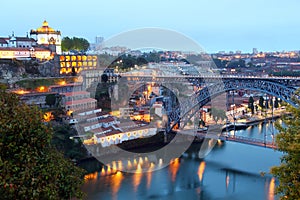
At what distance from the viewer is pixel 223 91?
27.2 ft

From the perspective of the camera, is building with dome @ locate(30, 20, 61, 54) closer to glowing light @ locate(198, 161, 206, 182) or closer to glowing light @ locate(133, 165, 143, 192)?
glowing light @ locate(133, 165, 143, 192)

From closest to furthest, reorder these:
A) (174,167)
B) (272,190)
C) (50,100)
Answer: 1. (272,190)
2. (174,167)
3. (50,100)

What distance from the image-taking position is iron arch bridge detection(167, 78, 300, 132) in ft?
23.6

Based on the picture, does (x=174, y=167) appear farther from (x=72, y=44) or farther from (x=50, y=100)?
(x=72, y=44)

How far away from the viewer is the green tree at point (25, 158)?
2211 millimetres

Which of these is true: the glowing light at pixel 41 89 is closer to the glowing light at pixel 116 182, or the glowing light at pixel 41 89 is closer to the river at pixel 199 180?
the river at pixel 199 180

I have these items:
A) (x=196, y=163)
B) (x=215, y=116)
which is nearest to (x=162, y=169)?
Result: (x=196, y=163)

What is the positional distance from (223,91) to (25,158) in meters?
6.52

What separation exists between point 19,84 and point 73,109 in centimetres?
196

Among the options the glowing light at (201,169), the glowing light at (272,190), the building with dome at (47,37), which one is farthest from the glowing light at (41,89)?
the glowing light at (272,190)

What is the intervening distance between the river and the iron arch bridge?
1.30 metres

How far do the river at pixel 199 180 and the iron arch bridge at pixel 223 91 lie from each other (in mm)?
1301

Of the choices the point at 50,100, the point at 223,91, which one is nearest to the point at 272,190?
the point at 223,91

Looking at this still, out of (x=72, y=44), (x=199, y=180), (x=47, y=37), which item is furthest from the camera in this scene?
(x=72, y=44)
